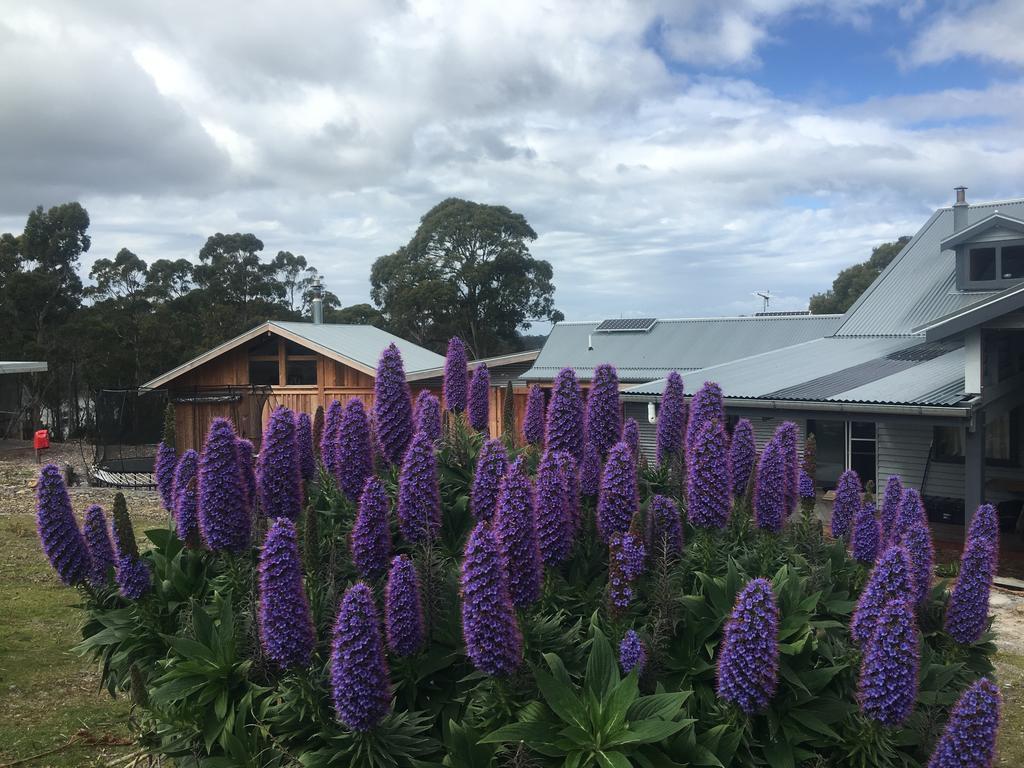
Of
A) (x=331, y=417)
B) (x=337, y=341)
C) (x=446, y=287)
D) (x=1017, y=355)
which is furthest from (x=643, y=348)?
(x=331, y=417)

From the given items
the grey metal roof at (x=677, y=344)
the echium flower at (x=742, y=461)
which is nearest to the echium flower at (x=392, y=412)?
the echium flower at (x=742, y=461)

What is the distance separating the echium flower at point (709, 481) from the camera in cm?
434

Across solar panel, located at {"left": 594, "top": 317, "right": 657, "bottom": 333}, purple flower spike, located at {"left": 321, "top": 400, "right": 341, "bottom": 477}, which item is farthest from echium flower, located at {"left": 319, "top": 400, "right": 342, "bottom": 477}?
solar panel, located at {"left": 594, "top": 317, "right": 657, "bottom": 333}

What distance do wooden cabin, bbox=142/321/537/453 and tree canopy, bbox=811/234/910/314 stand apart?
136 feet

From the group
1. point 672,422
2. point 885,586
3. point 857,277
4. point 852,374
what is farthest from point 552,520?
point 857,277

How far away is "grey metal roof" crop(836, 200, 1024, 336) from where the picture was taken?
1978 centimetres

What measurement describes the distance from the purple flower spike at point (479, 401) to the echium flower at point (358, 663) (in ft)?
8.64

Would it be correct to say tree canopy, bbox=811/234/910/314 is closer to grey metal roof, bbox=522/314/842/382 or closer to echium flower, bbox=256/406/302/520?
grey metal roof, bbox=522/314/842/382

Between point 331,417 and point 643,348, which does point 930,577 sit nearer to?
point 331,417

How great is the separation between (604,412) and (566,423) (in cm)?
33

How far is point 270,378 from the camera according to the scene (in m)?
24.4

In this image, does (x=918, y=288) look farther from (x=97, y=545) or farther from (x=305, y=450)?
(x=97, y=545)

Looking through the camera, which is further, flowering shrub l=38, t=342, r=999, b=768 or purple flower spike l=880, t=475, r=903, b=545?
purple flower spike l=880, t=475, r=903, b=545

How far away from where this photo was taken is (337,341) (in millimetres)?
24625
